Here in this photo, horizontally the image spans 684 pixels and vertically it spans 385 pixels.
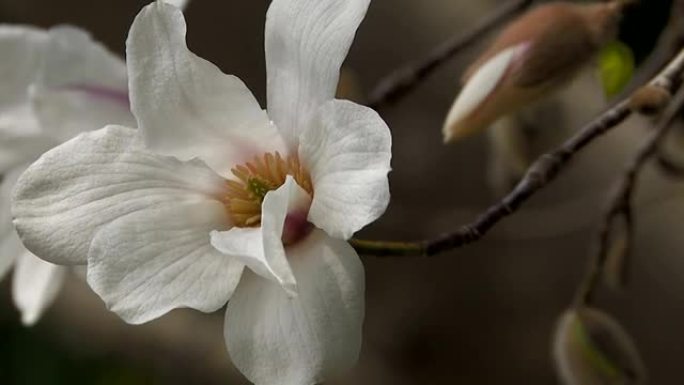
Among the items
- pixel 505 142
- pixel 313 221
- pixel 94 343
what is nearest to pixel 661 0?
pixel 505 142

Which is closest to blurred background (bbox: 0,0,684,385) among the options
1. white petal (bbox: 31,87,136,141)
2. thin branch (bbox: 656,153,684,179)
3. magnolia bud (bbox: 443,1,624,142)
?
thin branch (bbox: 656,153,684,179)

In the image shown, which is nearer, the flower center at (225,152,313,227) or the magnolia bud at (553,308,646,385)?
the flower center at (225,152,313,227)

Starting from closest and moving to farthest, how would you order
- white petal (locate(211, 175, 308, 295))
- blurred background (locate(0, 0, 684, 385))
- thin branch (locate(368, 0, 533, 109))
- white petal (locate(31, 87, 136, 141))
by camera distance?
white petal (locate(211, 175, 308, 295)) → white petal (locate(31, 87, 136, 141)) → thin branch (locate(368, 0, 533, 109)) → blurred background (locate(0, 0, 684, 385))

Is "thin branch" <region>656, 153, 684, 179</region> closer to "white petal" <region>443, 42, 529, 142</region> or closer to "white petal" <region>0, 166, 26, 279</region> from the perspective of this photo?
"white petal" <region>443, 42, 529, 142</region>

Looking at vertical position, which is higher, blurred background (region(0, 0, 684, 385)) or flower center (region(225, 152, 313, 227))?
flower center (region(225, 152, 313, 227))

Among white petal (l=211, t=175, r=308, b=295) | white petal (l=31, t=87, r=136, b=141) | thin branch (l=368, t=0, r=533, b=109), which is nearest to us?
white petal (l=211, t=175, r=308, b=295)

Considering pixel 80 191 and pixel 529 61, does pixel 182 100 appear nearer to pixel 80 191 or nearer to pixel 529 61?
pixel 80 191

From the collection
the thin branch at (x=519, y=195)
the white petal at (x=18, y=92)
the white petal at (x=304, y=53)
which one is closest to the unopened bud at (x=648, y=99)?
the thin branch at (x=519, y=195)
